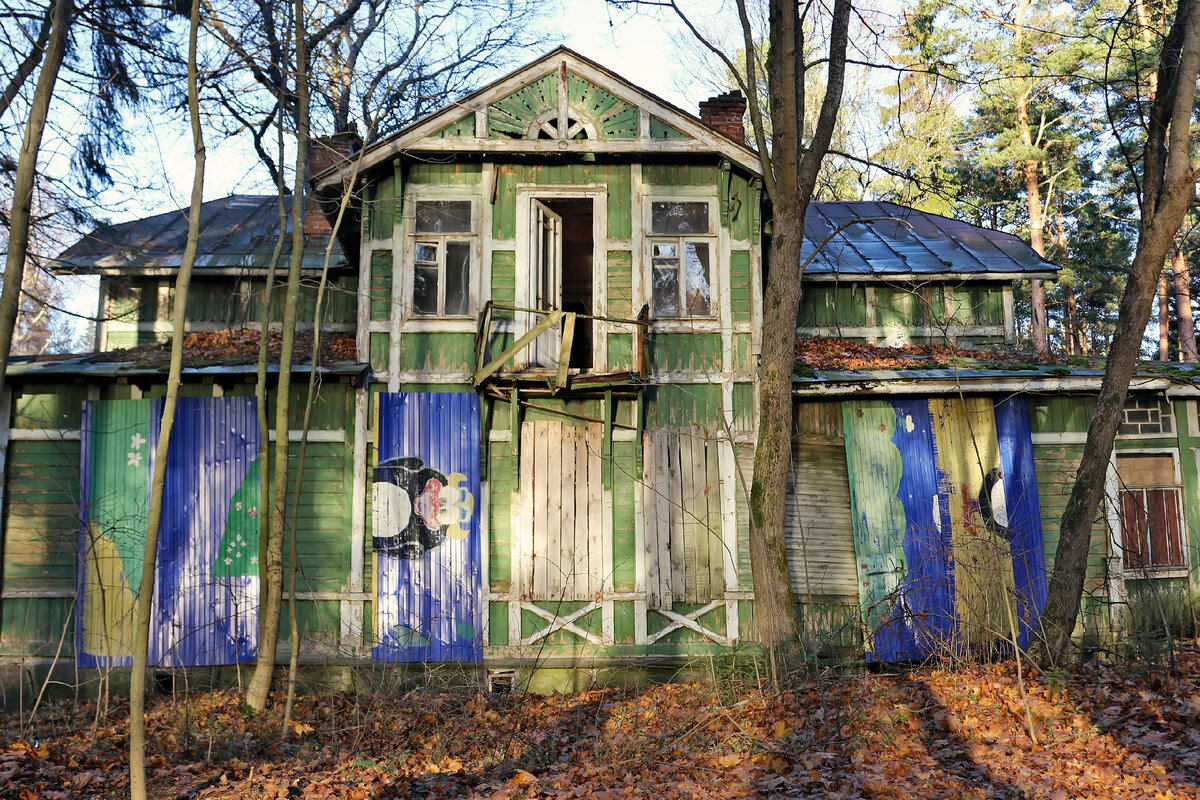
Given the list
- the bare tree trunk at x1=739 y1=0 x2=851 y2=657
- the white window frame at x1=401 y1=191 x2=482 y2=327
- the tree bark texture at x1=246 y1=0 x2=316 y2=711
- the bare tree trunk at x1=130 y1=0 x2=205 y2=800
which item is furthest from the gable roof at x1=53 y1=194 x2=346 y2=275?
the bare tree trunk at x1=739 y1=0 x2=851 y2=657

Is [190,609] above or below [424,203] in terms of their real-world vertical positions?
below

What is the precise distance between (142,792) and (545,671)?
5340 millimetres

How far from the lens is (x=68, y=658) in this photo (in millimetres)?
11328

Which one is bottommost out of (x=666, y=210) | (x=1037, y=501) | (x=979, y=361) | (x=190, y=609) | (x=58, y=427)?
(x=190, y=609)

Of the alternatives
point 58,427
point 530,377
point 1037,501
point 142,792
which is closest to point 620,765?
point 142,792

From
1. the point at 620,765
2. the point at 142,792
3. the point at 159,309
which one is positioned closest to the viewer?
the point at 142,792

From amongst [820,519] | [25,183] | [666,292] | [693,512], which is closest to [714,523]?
[693,512]

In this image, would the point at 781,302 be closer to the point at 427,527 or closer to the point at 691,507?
the point at 691,507

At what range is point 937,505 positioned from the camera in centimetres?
1216

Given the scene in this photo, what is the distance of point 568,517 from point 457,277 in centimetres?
342

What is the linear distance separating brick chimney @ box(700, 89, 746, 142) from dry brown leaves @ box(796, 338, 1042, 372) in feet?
10.4

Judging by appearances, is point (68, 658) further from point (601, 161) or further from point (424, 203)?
point (601, 161)

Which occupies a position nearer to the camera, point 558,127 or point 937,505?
point 937,505

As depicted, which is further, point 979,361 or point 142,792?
point 979,361
